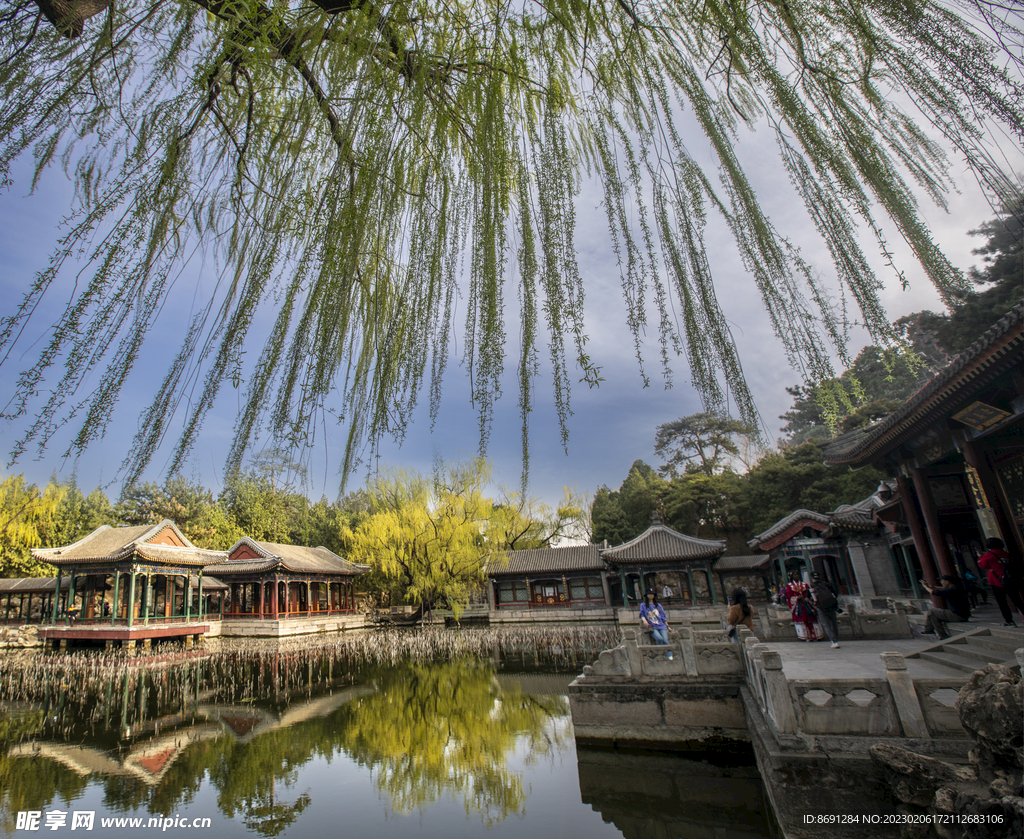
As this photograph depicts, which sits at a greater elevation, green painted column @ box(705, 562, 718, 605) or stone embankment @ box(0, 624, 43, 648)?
stone embankment @ box(0, 624, 43, 648)

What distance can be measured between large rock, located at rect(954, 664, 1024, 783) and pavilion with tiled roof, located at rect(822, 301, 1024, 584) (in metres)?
1.53

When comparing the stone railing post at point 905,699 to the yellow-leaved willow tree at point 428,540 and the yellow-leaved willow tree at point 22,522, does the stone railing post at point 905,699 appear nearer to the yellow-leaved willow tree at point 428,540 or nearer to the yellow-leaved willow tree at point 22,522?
the yellow-leaved willow tree at point 428,540

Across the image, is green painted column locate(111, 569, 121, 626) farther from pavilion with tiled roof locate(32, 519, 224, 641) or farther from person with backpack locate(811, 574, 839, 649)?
person with backpack locate(811, 574, 839, 649)

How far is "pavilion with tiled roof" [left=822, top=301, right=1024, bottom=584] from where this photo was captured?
4.71 meters

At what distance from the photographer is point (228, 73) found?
4.89 ft

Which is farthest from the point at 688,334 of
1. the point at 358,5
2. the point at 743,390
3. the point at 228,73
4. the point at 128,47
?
the point at 128,47

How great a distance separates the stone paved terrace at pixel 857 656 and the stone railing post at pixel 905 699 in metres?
0.62

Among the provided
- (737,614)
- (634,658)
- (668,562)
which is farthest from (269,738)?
(668,562)

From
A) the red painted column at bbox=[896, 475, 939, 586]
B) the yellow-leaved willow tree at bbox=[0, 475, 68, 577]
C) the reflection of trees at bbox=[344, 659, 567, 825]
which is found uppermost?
the yellow-leaved willow tree at bbox=[0, 475, 68, 577]

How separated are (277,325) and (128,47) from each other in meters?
1.06

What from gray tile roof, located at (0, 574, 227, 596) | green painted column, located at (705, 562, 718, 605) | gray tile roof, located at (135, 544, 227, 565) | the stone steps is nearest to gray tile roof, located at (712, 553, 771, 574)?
green painted column, located at (705, 562, 718, 605)

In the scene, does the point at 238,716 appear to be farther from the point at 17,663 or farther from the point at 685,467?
the point at 685,467

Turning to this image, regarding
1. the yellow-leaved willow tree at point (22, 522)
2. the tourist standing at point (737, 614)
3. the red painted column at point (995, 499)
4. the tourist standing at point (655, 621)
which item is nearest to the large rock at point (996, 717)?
the red painted column at point (995, 499)

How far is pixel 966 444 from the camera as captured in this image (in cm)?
584
